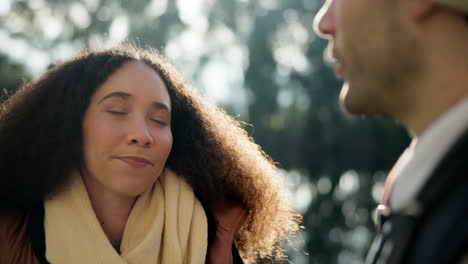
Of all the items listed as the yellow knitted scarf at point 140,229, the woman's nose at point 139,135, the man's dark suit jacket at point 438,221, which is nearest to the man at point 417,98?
the man's dark suit jacket at point 438,221

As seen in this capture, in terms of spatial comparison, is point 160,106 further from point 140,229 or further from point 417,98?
point 417,98

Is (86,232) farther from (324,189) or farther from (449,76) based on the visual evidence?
(324,189)

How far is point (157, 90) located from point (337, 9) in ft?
4.08

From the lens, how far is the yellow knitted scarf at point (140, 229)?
265cm

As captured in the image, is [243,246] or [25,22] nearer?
[243,246]

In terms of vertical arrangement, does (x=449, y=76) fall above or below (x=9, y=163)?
above

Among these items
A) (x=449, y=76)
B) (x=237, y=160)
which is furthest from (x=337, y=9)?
(x=237, y=160)

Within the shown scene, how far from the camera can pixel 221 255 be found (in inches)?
117

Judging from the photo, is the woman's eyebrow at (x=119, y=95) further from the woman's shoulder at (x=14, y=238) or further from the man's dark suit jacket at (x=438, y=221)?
the man's dark suit jacket at (x=438, y=221)

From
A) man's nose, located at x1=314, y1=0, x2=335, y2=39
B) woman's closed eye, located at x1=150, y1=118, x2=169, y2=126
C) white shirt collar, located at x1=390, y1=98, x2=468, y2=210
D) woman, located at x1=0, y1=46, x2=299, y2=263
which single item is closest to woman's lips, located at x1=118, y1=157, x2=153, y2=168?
woman, located at x1=0, y1=46, x2=299, y2=263

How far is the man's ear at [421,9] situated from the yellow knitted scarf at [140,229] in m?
1.69

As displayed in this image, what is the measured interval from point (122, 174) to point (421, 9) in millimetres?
1577

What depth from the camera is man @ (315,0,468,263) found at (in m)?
1.42

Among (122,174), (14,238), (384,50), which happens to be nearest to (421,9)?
(384,50)
